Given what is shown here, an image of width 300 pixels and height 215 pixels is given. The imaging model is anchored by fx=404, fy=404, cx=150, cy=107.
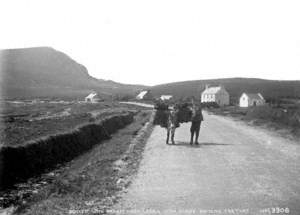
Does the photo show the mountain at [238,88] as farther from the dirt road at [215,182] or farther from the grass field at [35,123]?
the dirt road at [215,182]

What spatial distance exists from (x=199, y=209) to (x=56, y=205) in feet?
10.1

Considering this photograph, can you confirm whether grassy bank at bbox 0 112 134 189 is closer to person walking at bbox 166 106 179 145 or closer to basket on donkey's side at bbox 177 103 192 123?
person walking at bbox 166 106 179 145

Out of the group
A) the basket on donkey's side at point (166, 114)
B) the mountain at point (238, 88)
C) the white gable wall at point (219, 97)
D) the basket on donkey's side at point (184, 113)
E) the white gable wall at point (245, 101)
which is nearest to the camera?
the basket on donkey's side at point (184, 113)

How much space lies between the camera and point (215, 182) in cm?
938

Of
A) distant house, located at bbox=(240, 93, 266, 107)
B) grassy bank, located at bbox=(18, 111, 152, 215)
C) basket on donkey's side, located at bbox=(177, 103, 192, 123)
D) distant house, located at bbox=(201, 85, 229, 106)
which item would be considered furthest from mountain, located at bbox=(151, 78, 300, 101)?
grassy bank, located at bbox=(18, 111, 152, 215)

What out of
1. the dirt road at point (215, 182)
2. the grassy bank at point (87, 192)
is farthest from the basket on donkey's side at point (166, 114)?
the grassy bank at point (87, 192)

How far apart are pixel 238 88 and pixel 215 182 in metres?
130

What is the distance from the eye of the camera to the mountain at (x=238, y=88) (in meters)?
121

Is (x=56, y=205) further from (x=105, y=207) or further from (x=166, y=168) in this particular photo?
(x=166, y=168)

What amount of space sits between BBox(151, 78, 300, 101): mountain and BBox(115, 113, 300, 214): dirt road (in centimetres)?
9766

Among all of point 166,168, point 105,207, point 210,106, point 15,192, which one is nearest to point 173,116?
point 166,168

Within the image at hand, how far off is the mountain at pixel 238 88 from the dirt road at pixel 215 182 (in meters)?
97.7

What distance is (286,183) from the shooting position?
30.3 ft

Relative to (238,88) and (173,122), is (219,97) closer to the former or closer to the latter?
(238,88)
